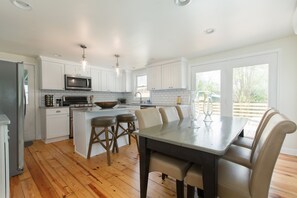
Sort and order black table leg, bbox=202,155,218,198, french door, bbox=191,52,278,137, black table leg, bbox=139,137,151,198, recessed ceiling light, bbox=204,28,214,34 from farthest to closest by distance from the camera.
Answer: french door, bbox=191,52,278,137, recessed ceiling light, bbox=204,28,214,34, black table leg, bbox=139,137,151,198, black table leg, bbox=202,155,218,198

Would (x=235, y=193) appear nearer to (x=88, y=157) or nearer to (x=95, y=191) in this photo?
(x=95, y=191)

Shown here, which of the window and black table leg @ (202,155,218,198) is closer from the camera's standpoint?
black table leg @ (202,155,218,198)

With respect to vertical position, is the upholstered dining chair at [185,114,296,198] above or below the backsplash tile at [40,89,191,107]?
below

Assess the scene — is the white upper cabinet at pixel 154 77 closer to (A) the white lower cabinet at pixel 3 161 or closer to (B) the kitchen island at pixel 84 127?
(B) the kitchen island at pixel 84 127

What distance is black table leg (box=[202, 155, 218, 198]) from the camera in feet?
3.19

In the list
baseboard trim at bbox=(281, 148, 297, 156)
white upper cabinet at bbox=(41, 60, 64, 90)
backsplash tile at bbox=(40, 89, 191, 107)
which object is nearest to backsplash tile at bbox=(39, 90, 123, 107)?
backsplash tile at bbox=(40, 89, 191, 107)

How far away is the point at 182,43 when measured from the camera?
293 cm

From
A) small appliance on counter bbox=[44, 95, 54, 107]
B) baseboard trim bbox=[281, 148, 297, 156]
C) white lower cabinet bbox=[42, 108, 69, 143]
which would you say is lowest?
baseboard trim bbox=[281, 148, 297, 156]

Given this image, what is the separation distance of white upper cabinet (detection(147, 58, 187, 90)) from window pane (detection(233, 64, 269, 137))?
4.15ft

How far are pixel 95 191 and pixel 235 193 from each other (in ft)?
4.93

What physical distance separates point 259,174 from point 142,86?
4.79 m

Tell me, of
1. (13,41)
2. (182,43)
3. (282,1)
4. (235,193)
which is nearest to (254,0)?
(282,1)

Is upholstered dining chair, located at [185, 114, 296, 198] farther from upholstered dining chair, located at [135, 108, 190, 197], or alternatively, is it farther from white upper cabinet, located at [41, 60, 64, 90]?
white upper cabinet, located at [41, 60, 64, 90]

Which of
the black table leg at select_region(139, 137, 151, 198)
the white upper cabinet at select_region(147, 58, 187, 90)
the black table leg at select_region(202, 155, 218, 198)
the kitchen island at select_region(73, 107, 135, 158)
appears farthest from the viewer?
the white upper cabinet at select_region(147, 58, 187, 90)
